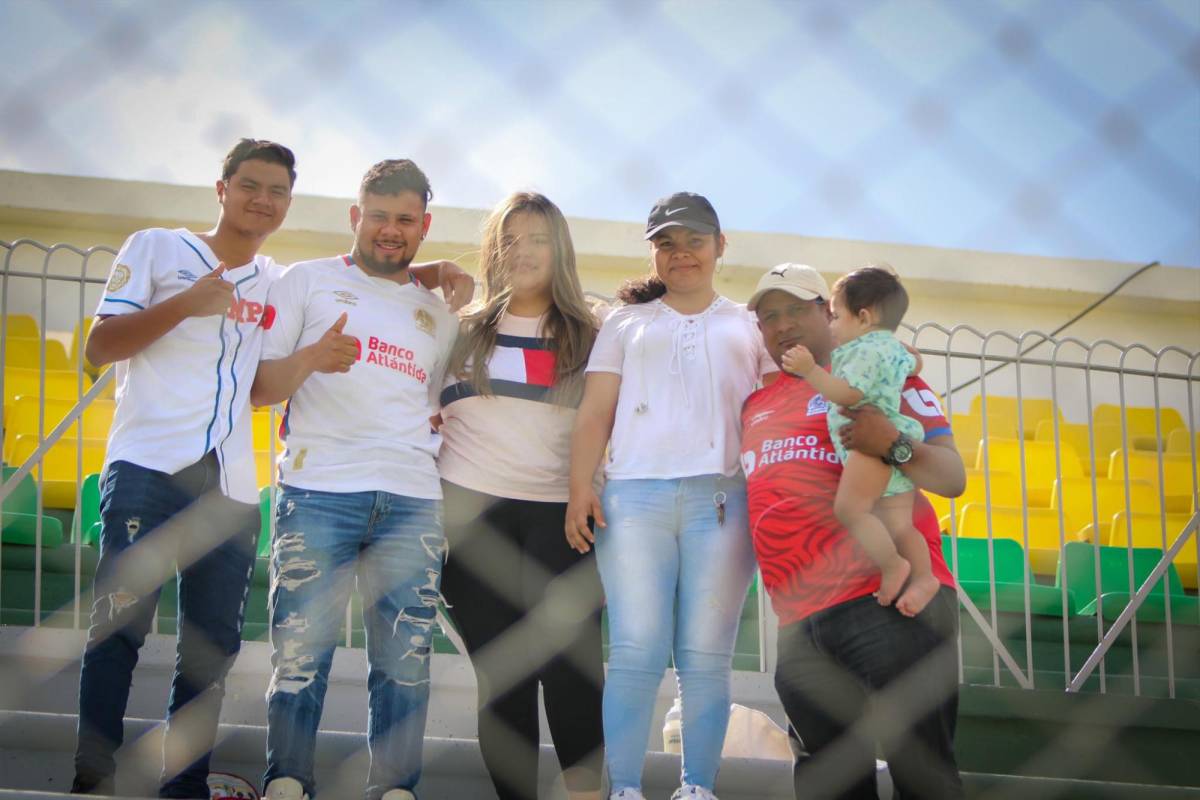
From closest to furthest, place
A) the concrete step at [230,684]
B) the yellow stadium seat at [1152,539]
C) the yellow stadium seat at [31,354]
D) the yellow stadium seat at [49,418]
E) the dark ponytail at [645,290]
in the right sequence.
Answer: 1. the dark ponytail at [645,290]
2. the concrete step at [230,684]
3. the yellow stadium seat at [49,418]
4. the yellow stadium seat at [1152,539]
5. the yellow stadium seat at [31,354]

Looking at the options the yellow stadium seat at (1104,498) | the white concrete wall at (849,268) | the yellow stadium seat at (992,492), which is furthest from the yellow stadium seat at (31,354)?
the yellow stadium seat at (1104,498)

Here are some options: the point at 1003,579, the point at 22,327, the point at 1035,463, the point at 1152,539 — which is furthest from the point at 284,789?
the point at 22,327

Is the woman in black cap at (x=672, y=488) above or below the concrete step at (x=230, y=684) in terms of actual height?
above

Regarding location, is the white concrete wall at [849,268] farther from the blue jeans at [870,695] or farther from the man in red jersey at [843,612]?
the blue jeans at [870,695]

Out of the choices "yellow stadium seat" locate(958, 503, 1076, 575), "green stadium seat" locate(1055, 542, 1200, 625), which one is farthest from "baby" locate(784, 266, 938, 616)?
"yellow stadium seat" locate(958, 503, 1076, 575)

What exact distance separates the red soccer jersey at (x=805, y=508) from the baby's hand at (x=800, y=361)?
0.16 metres

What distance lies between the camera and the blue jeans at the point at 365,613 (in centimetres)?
220

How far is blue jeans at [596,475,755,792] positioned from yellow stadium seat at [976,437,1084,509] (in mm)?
4098

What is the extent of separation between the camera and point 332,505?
2311mm

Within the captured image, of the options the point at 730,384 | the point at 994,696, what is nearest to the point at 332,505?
the point at 730,384

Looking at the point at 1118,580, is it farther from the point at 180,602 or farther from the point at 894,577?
the point at 180,602

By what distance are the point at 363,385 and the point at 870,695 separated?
1.15 metres

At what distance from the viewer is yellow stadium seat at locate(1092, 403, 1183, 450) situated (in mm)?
7602

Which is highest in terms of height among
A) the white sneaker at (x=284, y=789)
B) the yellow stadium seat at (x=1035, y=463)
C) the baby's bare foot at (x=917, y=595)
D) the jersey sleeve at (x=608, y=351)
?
the jersey sleeve at (x=608, y=351)
